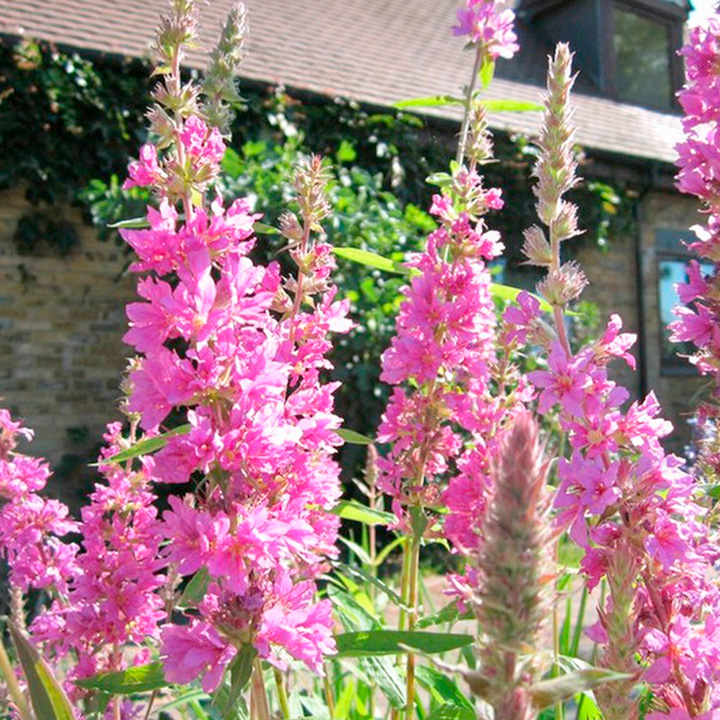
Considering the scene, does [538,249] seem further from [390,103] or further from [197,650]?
[390,103]

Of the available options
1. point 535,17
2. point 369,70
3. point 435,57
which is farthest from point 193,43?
point 535,17

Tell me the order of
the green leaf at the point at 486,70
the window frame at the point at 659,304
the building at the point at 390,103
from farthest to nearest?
the window frame at the point at 659,304, the building at the point at 390,103, the green leaf at the point at 486,70

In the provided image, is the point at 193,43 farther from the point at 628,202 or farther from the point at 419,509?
the point at 628,202

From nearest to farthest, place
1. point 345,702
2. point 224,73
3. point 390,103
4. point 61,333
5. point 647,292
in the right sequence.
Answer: point 224,73
point 345,702
point 61,333
point 390,103
point 647,292

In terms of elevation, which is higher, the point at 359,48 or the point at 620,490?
the point at 359,48

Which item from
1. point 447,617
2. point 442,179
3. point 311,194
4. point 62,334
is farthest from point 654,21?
point 447,617

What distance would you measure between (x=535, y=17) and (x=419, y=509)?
12.2 m

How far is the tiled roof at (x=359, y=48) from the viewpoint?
756 cm

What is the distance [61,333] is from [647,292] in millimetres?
6990

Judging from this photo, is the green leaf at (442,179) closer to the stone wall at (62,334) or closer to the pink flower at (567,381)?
the pink flower at (567,381)

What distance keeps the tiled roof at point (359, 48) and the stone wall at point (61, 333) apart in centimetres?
165

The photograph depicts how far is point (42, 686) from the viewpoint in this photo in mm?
994

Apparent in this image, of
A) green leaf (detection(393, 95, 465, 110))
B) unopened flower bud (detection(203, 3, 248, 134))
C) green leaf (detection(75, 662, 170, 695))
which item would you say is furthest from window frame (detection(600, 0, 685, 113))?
green leaf (detection(75, 662, 170, 695))

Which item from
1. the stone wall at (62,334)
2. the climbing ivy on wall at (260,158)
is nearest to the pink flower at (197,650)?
the climbing ivy on wall at (260,158)
